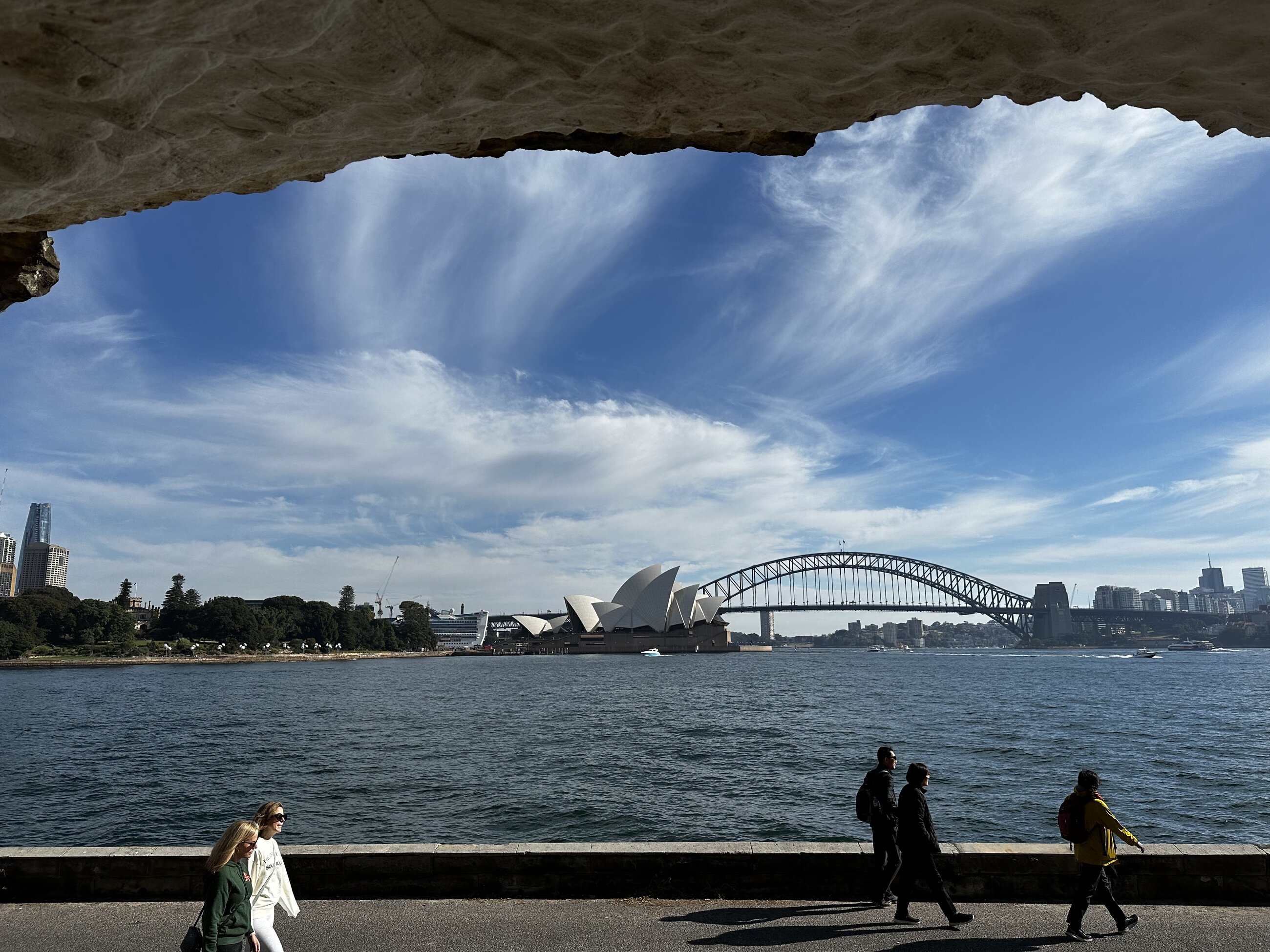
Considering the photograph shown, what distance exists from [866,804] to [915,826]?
560mm

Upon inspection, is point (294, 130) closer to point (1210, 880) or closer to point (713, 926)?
point (713, 926)

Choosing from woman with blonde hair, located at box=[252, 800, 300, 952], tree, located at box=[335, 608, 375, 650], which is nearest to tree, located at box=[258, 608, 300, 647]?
tree, located at box=[335, 608, 375, 650]

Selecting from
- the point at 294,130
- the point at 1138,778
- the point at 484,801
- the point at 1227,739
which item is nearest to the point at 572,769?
the point at 484,801

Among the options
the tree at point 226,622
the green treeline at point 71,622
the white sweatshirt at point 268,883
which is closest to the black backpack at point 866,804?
the white sweatshirt at point 268,883

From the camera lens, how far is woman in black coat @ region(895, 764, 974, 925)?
5512 millimetres

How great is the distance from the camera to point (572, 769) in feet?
62.0

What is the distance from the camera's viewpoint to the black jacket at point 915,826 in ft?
18.6

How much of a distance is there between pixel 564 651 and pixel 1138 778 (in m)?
121

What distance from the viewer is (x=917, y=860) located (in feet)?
18.7

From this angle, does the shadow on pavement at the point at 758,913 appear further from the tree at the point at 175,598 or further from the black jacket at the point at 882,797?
the tree at the point at 175,598

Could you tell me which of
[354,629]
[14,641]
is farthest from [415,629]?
[14,641]

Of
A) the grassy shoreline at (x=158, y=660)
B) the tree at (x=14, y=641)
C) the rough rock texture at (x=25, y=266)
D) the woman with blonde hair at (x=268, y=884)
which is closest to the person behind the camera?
the rough rock texture at (x=25, y=266)

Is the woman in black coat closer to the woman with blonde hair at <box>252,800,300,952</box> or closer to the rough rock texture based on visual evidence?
the woman with blonde hair at <box>252,800,300,952</box>

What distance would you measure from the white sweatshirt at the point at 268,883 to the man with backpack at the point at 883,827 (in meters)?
3.85
